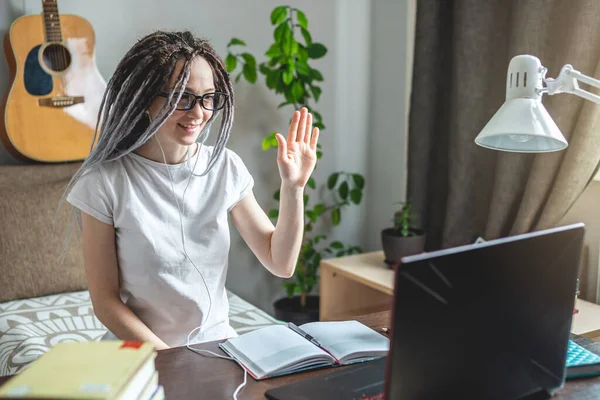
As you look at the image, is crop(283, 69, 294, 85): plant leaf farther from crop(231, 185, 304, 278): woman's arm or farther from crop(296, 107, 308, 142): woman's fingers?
crop(296, 107, 308, 142): woman's fingers

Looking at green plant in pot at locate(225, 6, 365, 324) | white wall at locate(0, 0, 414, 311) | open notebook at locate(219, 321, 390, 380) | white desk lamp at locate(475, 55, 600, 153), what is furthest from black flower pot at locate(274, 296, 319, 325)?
white desk lamp at locate(475, 55, 600, 153)

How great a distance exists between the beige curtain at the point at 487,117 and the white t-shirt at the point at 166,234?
3.40 ft

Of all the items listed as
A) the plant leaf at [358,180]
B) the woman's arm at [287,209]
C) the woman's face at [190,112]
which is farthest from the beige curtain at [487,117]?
the woman's face at [190,112]

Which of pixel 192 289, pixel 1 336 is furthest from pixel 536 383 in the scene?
pixel 1 336

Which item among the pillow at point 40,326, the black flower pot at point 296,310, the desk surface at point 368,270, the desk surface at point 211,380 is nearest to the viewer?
the desk surface at point 211,380

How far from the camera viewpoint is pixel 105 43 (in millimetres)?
2520

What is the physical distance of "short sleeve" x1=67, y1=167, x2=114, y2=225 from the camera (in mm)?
1405

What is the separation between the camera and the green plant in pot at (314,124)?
2553mm

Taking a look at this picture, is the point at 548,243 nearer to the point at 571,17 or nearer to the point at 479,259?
the point at 479,259

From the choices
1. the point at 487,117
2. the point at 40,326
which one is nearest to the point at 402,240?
the point at 487,117

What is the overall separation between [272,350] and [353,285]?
1480 millimetres

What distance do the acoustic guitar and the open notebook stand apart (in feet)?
4.49

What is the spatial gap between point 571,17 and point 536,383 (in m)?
1.38

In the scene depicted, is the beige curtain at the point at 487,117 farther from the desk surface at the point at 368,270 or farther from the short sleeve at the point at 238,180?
the short sleeve at the point at 238,180
